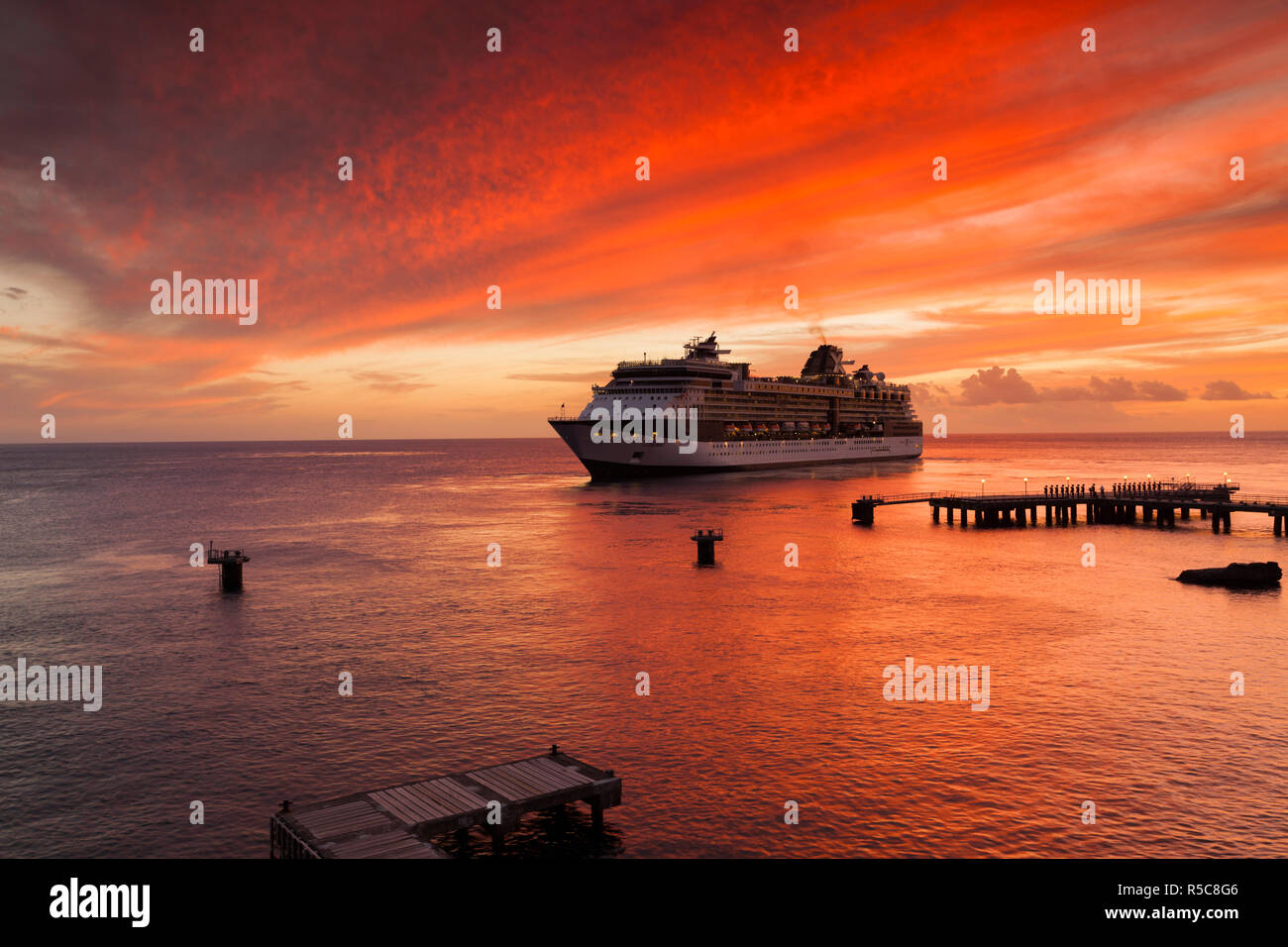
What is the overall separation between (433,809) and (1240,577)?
150 feet

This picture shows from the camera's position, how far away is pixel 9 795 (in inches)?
769

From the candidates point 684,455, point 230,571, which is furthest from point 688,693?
point 684,455

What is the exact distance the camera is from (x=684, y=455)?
376 feet

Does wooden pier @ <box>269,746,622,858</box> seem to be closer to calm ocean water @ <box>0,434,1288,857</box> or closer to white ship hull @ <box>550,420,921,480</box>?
calm ocean water @ <box>0,434,1288,857</box>

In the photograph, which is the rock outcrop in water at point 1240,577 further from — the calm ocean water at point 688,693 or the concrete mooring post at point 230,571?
the concrete mooring post at point 230,571

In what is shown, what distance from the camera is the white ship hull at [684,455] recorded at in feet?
361

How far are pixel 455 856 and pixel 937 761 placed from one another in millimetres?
12513
